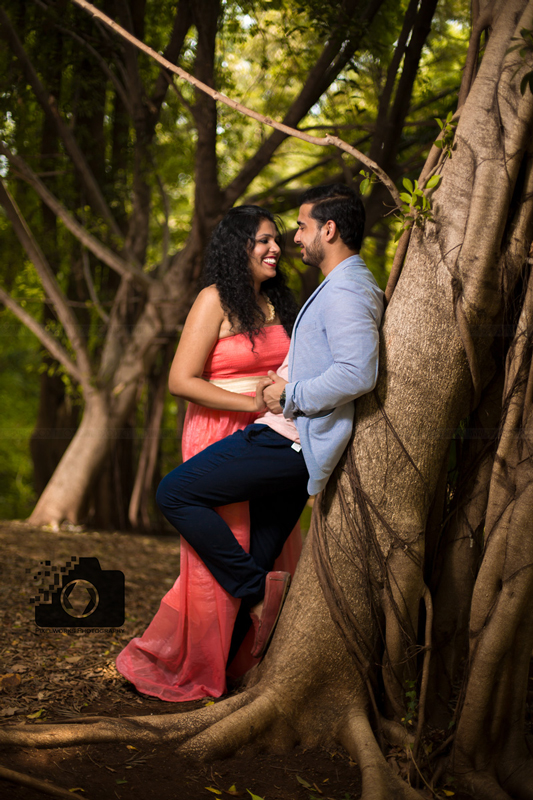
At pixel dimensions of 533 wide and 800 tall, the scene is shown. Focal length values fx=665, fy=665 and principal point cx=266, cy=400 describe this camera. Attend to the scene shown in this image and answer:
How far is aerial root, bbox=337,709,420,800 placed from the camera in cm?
190

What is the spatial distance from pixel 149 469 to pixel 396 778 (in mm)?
6831

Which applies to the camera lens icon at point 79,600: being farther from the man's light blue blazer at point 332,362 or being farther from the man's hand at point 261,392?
the man's light blue blazer at point 332,362

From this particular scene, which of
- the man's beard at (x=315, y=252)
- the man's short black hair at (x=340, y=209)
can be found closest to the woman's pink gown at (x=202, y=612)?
the man's beard at (x=315, y=252)

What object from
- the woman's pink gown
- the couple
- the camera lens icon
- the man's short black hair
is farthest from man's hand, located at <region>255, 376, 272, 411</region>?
the camera lens icon

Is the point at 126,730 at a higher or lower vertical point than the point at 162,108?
lower

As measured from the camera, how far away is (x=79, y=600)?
4012 millimetres

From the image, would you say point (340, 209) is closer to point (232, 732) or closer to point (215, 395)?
point (215, 395)

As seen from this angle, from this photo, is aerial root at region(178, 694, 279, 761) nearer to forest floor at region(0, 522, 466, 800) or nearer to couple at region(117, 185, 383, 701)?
forest floor at region(0, 522, 466, 800)

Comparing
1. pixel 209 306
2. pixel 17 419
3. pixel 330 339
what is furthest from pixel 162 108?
pixel 17 419

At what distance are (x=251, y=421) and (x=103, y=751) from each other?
132cm

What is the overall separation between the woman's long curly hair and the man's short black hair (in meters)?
0.48

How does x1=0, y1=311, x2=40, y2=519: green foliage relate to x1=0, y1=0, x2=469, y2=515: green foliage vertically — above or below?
below

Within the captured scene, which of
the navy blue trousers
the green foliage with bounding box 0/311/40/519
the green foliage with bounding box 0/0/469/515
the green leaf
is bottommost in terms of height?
the green foliage with bounding box 0/311/40/519

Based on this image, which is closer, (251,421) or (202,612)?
(202,612)
